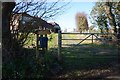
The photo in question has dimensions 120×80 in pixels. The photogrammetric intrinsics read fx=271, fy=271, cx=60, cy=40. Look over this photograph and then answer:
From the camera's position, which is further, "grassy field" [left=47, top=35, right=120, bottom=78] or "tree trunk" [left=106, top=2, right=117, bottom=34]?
"tree trunk" [left=106, top=2, right=117, bottom=34]

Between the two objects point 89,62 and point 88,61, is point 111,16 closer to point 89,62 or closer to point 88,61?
point 88,61

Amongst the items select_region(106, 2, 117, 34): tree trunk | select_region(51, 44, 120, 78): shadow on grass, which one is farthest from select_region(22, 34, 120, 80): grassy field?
select_region(106, 2, 117, 34): tree trunk

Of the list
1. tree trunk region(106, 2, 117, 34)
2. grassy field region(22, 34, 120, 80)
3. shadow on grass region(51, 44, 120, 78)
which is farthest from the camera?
tree trunk region(106, 2, 117, 34)

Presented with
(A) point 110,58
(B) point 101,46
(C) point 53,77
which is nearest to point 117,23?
(B) point 101,46

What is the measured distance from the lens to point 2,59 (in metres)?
8.27

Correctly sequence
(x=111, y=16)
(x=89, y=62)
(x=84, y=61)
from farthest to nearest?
(x=111, y=16)
(x=84, y=61)
(x=89, y=62)

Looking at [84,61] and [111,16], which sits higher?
[111,16]

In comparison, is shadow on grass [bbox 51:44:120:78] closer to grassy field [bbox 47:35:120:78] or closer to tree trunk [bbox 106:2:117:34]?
grassy field [bbox 47:35:120:78]

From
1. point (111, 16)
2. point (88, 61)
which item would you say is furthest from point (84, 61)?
point (111, 16)

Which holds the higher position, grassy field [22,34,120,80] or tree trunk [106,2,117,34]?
tree trunk [106,2,117,34]

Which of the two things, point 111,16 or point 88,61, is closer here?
point 88,61

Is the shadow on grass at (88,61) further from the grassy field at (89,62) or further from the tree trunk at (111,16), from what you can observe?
the tree trunk at (111,16)

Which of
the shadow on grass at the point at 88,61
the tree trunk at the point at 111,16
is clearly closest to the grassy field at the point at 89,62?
the shadow on grass at the point at 88,61

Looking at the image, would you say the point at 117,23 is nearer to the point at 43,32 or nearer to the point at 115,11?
the point at 115,11
